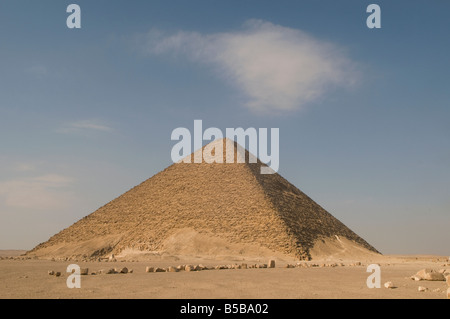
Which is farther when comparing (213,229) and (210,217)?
(210,217)

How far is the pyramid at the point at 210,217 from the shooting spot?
42.6m

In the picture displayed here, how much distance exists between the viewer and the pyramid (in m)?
42.6

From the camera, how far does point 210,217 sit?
46219 millimetres

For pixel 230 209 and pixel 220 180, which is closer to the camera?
pixel 230 209

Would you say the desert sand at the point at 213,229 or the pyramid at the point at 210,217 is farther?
the pyramid at the point at 210,217

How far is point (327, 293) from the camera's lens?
9.59 meters

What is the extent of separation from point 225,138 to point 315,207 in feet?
58.7

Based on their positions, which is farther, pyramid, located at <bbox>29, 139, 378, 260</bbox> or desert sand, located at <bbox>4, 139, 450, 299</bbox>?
pyramid, located at <bbox>29, 139, 378, 260</bbox>

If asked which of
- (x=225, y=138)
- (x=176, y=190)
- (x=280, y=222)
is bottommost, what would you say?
(x=280, y=222)

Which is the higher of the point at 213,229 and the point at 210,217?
the point at 210,217
